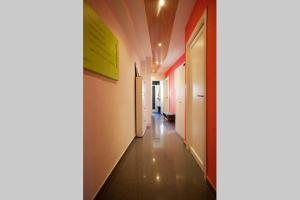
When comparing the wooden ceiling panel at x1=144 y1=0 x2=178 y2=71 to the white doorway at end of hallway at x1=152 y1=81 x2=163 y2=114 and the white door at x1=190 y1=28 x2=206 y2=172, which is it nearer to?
the white door at x1=190 y1=28 x2=206 y2=172

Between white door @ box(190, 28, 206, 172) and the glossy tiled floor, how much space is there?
0.79 feet

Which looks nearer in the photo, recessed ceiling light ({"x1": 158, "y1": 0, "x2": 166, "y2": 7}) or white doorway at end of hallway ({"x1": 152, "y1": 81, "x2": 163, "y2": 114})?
recessed ceiling light ({"x1": 158, "y1": 0, "x2": 166, "y2": 7})

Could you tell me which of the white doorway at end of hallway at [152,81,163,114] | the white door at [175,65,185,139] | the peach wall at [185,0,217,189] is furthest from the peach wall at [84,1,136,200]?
the white doorway at end of hallway at [152,81,163,114]

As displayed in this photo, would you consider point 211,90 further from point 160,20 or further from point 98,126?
point 160,20

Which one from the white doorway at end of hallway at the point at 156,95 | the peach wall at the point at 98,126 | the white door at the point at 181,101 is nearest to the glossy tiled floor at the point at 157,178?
the peach wall at the point at 98,126

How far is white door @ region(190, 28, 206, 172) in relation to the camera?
5.75ft

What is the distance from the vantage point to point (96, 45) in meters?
1.25

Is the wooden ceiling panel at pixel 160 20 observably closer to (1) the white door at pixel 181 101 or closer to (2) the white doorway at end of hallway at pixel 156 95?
(1) the white door at pixel 181 101

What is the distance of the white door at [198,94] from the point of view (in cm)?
175

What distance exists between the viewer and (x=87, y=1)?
111 cm
